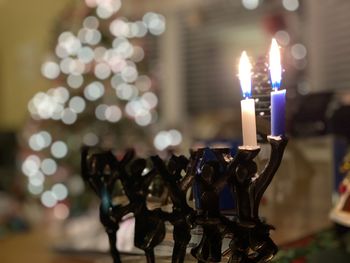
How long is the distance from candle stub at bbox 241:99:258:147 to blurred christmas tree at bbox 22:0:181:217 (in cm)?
152

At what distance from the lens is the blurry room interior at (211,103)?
4.77 ft

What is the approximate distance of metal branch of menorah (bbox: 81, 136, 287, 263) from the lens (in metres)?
0.75

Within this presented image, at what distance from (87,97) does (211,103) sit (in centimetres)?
83

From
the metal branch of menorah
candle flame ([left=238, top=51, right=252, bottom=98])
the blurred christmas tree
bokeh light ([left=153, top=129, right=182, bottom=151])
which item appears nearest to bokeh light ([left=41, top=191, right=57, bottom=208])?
the blurred christmas tree

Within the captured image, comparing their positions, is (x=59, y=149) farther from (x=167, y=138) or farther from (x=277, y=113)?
(x=277, y=113)

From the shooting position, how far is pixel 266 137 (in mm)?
812

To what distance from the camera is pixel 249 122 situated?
2.55 ft

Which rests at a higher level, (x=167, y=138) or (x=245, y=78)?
(x=245, y=78)

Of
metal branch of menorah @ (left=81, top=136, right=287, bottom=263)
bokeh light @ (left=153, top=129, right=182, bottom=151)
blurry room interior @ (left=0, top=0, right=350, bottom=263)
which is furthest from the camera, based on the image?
bokeh light @ (left=153, top=129, right=182, bottom=151)

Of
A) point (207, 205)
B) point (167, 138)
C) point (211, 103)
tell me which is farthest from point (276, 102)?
point (211, 103)

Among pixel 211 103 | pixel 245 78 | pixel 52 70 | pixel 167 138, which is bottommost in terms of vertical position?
pixel 167 138

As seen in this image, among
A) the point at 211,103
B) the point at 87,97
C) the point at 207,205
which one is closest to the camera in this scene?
the point at 207,205

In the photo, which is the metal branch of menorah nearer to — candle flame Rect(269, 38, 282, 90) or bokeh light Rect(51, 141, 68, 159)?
candle flame Rect(269, 38, 282, 90)

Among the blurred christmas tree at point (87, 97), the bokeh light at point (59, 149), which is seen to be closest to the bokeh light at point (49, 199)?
the blurred christmas tree at point (87, 97)
